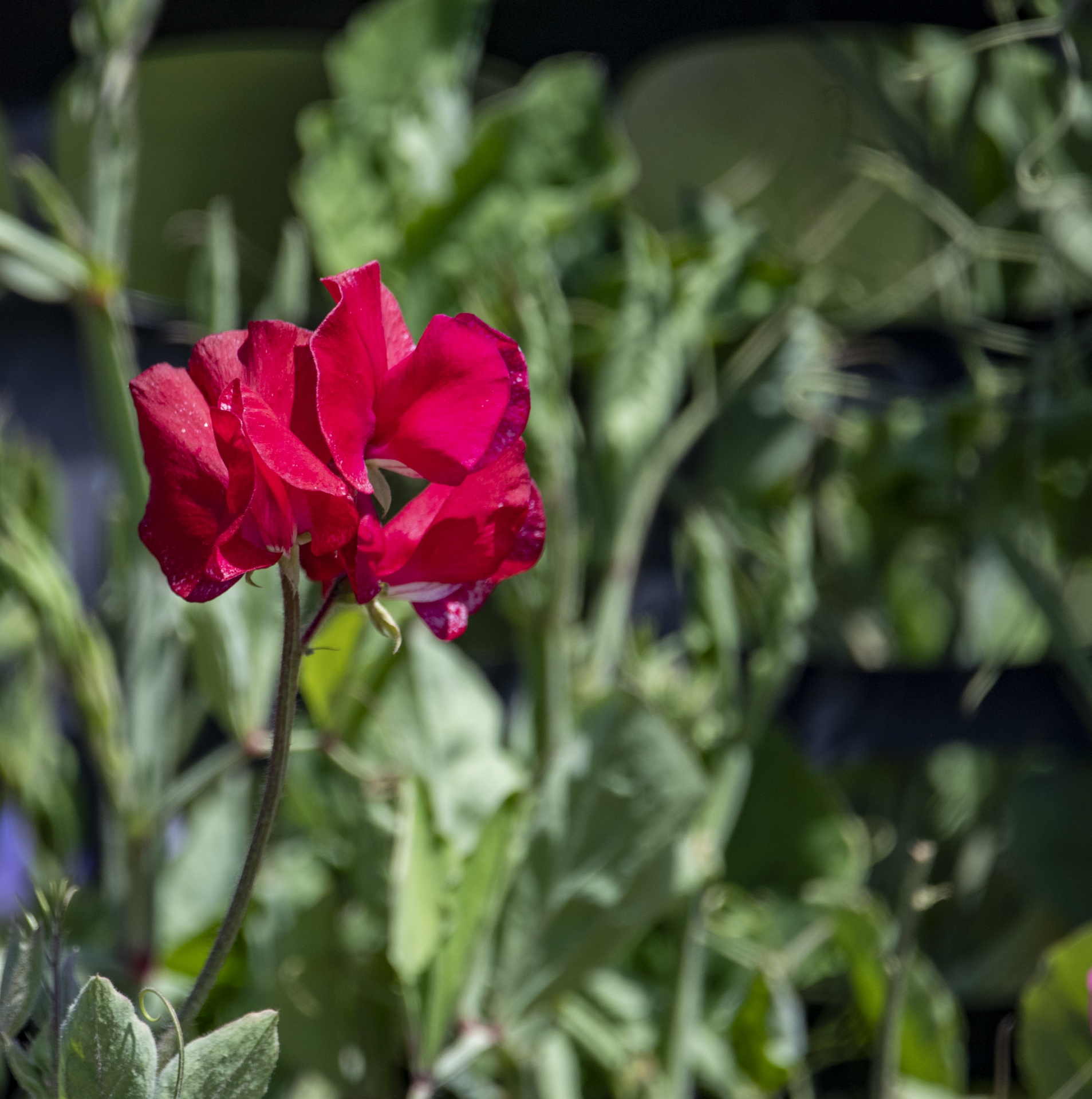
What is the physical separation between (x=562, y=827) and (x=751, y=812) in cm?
21

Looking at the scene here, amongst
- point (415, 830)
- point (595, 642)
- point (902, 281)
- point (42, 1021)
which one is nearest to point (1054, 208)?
point (902, 281)

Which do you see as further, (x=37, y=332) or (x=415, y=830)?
(x=37, y=332)

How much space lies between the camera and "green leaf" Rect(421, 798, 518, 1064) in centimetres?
33

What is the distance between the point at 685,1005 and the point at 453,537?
31 cm

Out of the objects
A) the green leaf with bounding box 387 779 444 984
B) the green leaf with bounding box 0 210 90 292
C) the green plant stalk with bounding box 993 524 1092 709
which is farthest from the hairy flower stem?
the green plant stalk with bounding box 993 524 1092 709

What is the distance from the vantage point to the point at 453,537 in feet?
0.64

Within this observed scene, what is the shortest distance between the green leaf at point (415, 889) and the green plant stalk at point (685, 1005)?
131 mm

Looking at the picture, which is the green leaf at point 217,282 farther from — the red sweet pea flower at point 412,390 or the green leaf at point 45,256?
the red sweet pea flower at point 412,390

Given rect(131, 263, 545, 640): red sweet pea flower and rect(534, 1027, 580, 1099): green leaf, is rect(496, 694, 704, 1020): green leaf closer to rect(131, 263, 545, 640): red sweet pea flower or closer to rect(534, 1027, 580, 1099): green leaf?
rect(534, 1027, 580, 1099): green leaf

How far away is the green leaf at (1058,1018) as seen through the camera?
354 mm

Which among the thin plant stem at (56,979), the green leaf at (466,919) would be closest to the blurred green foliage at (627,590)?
the green leaf at (466,919)

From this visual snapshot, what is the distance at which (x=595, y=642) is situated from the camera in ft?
1.57

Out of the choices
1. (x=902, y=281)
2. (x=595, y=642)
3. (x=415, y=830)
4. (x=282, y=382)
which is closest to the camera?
(x=282, y=382)

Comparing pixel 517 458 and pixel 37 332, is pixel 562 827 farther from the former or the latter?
pixel 37 332
